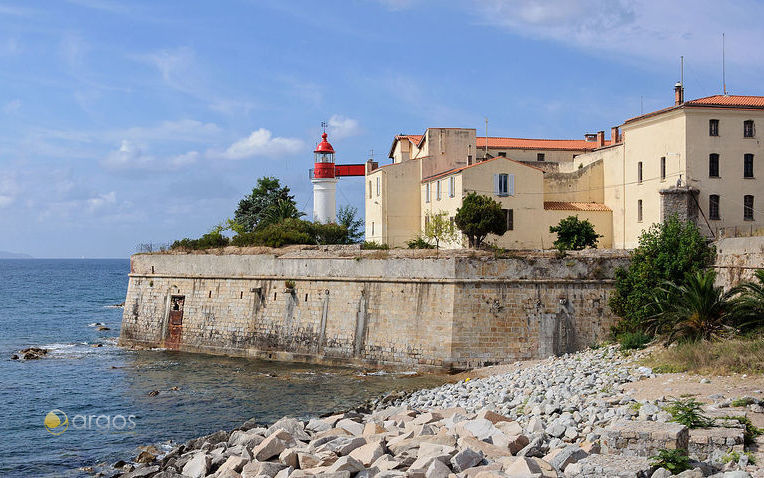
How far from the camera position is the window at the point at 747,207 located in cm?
2731

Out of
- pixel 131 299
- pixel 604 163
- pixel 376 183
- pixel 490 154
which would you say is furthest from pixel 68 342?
pixel 604 163

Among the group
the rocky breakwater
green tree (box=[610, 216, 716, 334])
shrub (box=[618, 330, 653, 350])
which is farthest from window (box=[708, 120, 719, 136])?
the rocky breakwater

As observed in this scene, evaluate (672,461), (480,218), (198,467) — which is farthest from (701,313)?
(198,467)

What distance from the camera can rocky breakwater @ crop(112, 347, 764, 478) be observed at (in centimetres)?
1059

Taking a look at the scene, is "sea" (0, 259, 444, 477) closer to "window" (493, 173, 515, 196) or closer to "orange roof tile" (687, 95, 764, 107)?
"window" (493, 173, 515, 196)

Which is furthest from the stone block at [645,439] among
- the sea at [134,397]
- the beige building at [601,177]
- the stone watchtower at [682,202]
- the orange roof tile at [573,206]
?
the orange roof tile at [573,206]

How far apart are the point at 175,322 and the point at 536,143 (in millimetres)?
20128

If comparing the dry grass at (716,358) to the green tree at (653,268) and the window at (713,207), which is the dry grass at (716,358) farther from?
the window at (713,207)

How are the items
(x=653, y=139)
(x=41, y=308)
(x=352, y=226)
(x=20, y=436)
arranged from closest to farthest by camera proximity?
(x=20, y=436) → (x=653, y=139) → (x=352, y=226) → (x=41, y=308)

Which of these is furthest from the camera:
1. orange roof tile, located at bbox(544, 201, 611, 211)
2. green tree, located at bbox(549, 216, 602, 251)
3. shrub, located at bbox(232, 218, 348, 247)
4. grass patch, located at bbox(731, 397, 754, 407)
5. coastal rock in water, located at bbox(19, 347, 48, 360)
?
orange roof tile, located at bbox(544, 201, 611, 211)

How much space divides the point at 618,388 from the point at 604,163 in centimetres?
1903

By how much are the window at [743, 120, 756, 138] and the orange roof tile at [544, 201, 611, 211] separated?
633 cm

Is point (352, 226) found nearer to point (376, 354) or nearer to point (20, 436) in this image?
point (376, 354)

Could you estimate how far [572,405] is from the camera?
14219mm
